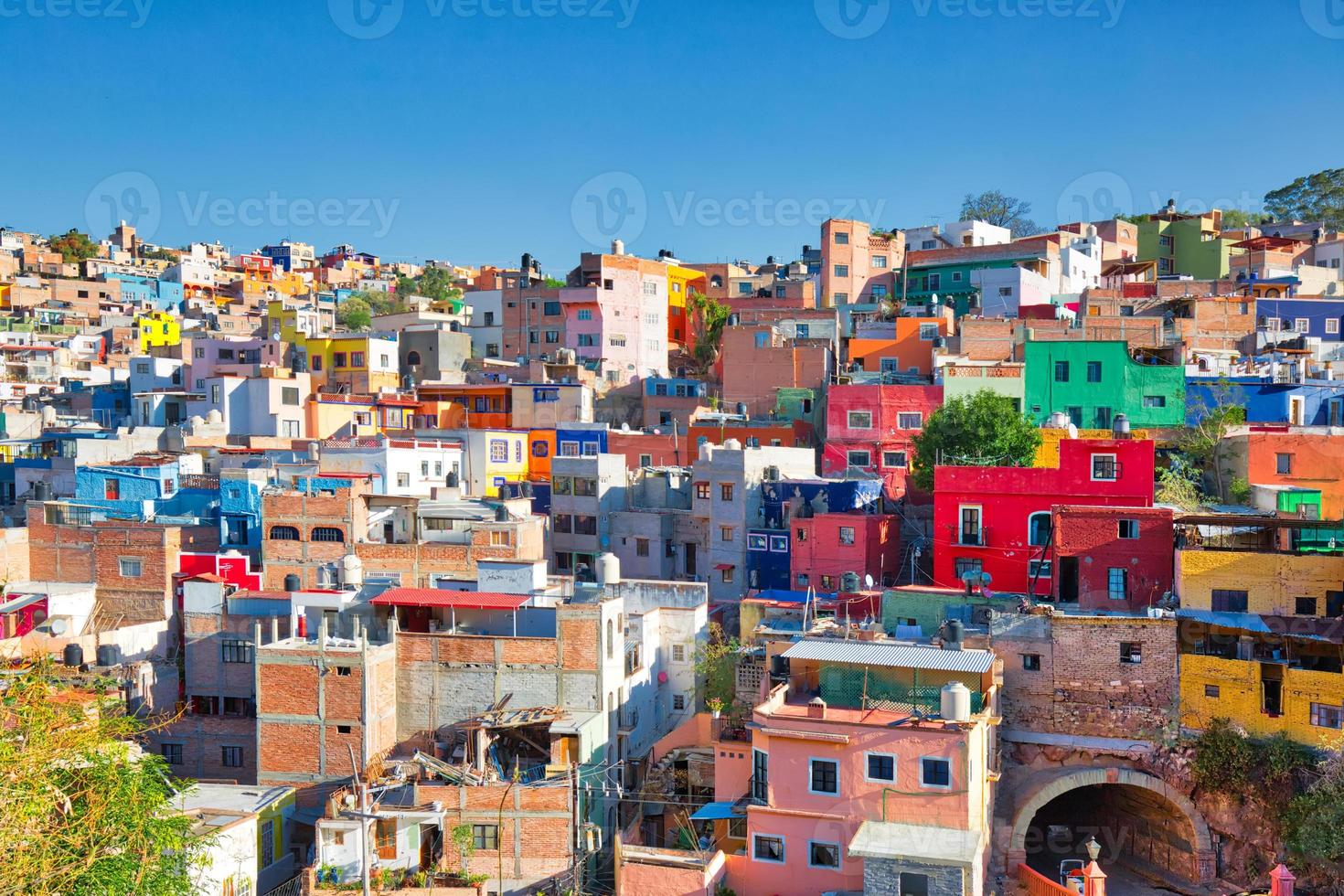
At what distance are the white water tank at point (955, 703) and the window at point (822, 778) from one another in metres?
2.08

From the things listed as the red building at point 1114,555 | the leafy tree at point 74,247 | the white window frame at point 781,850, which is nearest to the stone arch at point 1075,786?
the red building at point 1114,555

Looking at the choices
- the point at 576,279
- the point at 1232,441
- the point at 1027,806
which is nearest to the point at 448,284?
the point at 576,279

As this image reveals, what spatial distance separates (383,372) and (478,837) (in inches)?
1162

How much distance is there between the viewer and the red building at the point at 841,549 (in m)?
29.6

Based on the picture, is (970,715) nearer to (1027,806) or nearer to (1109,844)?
(1027,806)

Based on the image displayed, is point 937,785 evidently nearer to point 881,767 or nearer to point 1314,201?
point 881,767

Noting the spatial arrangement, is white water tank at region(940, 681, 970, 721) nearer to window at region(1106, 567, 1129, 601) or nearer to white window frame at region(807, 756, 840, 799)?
white window frame at region(807, 756, 840, 799)

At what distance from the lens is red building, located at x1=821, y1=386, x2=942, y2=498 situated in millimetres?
35344

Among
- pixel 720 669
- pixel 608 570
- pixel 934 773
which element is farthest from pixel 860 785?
pixel 608 570

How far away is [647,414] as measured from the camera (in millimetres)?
44656

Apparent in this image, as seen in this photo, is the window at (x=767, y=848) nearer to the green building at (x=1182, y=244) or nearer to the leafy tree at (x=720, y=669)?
the leafy tree at (x=720, y=669)

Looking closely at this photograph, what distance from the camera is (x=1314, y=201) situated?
67875mm

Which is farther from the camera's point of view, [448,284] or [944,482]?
[448,284]

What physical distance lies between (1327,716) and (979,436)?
11118mm
